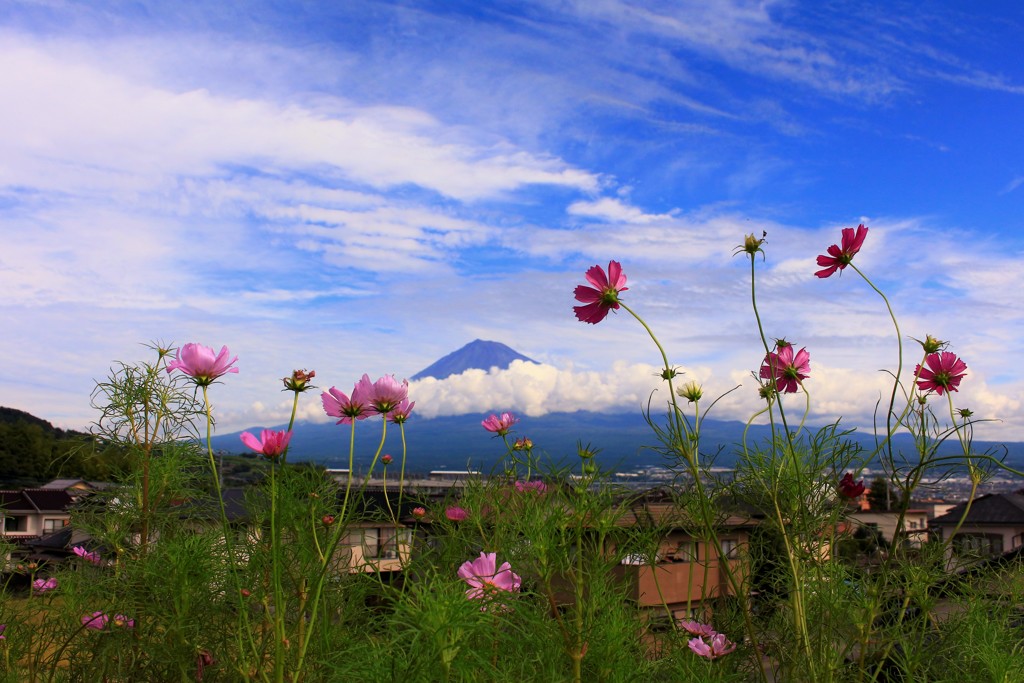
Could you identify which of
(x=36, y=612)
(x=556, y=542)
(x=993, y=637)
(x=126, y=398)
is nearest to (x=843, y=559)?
(x=993, y=637)

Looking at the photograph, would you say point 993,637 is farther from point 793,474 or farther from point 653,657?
point 653,657

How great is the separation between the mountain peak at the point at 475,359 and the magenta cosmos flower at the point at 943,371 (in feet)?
458

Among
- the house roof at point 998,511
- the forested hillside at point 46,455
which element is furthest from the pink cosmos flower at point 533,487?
the house roof at point 998,511

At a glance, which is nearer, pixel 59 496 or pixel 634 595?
pixel 634 595

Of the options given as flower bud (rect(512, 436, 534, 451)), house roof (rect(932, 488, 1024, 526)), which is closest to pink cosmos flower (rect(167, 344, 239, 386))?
flower bud (rect(512, 436, 534, 451))

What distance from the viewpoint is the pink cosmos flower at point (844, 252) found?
5.83 feet

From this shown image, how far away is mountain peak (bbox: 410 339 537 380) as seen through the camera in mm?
151000

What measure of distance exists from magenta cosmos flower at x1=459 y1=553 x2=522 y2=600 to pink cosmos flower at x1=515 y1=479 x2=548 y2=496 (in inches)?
14.9

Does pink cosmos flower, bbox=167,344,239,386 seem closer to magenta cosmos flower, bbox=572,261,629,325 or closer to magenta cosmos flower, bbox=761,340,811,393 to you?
magenta cosmos flower, bbox=572,261,629,325

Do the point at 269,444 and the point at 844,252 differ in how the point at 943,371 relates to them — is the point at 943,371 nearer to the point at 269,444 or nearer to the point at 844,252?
the point at 844,252

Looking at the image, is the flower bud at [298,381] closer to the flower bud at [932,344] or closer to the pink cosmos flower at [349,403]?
the pink cosmos flower at [349,403]

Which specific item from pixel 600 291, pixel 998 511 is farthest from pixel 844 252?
pixel 998 511

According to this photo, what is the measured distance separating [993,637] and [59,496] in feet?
101

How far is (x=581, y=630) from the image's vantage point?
1.29m
